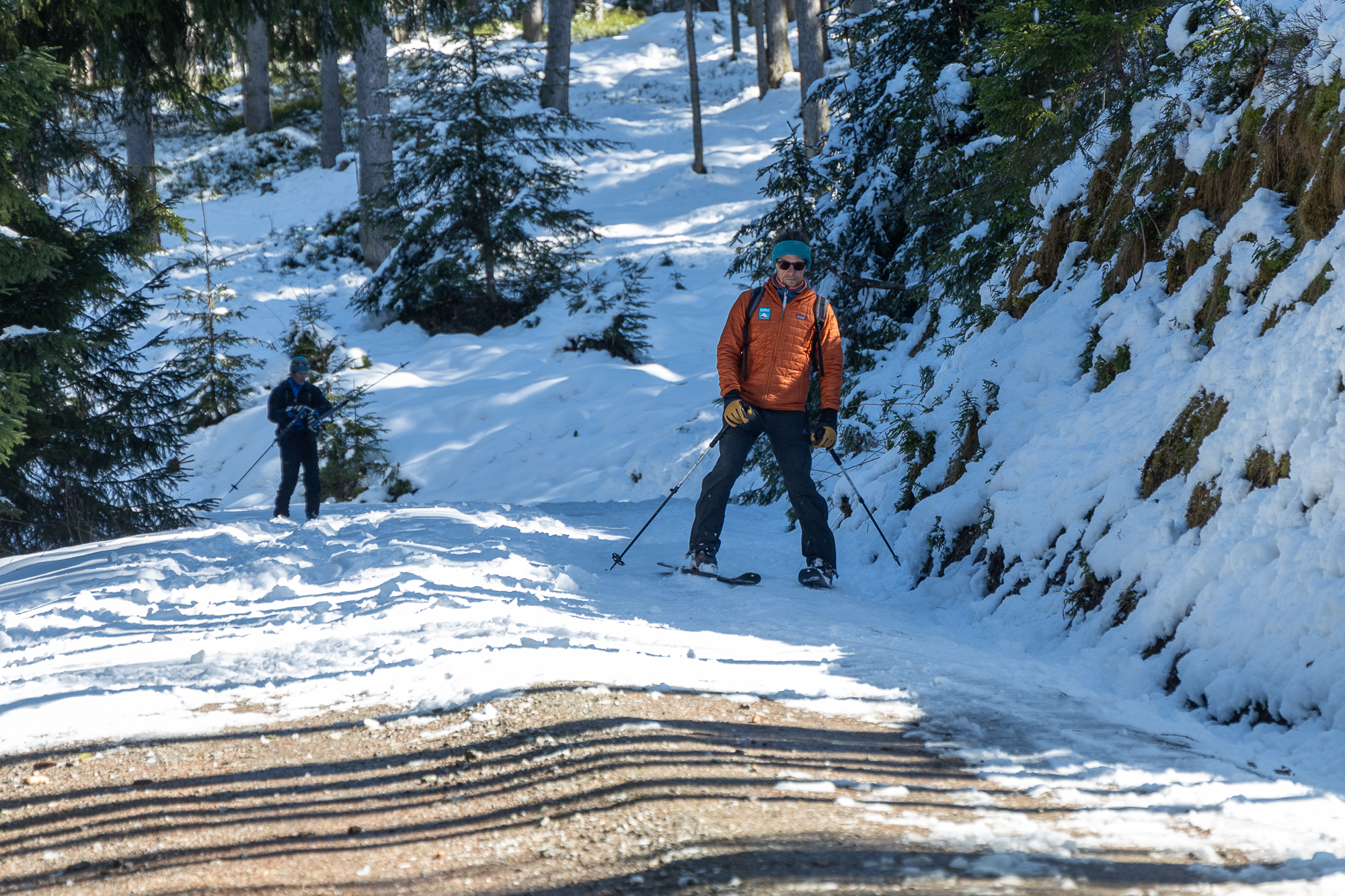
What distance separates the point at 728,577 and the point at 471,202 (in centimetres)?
1447

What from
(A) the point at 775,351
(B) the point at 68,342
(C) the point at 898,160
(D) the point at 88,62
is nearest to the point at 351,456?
(B) the point at 68,342

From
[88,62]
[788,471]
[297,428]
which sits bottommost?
[297,428]

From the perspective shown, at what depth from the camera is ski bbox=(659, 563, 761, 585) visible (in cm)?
623

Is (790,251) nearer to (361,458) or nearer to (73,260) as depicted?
(73,260)

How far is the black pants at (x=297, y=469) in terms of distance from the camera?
1071 cm

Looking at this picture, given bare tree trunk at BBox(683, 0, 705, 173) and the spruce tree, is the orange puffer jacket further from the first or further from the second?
bare tree trunk at BBox(683, 0, 705, 173)

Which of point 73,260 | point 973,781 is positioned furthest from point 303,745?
point 73,260

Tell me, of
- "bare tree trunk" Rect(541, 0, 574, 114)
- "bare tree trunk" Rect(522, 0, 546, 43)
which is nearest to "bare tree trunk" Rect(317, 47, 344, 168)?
"bare tree trunk" Rect(541, 0, 574, 114)

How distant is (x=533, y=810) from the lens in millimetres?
2850

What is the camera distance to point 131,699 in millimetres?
3846

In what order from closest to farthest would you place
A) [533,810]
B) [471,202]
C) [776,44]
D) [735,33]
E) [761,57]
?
[533,810], [471,202], [776,44], [761,57], [735,33]

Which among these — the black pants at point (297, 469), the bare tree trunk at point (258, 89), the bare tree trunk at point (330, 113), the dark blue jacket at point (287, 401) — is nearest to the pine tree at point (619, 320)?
the dark blue jacket at point (287, 401)

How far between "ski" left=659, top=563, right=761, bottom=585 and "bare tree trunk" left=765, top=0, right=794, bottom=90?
1108 inches

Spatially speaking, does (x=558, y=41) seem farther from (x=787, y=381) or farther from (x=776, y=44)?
(x=787, y=381)
